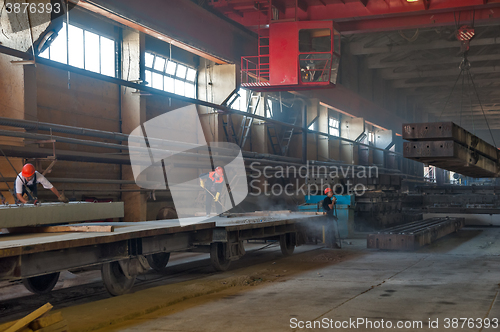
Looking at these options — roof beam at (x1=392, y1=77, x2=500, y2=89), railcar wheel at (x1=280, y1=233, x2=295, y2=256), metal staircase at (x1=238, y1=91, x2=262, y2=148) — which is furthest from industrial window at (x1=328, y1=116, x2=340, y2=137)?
railcar wheel at (x1=280, y1=233, x2=295, y2=256)

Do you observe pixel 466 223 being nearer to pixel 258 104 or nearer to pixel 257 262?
pixel 258 104

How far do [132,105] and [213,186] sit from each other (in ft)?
11.3

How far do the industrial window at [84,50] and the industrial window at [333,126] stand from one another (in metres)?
15.1

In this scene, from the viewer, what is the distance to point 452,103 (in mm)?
32875

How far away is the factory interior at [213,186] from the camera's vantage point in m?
5.85

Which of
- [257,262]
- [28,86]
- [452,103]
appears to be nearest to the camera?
[28,86]

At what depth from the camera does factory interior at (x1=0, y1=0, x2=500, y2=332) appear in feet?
19.2

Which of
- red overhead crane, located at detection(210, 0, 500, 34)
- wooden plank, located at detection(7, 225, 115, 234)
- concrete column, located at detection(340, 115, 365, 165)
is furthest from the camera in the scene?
concrete column, located at detection(340, 115, 365, 165)

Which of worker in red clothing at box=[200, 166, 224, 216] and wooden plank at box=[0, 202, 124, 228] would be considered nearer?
wooden plank at box=[0, 202, 124, 228]

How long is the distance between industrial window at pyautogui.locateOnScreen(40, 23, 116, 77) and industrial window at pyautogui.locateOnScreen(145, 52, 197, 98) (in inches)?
51.3

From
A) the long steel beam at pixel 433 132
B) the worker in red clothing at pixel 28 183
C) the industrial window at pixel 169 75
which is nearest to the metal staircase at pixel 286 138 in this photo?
the industrial window at pixel 169 75

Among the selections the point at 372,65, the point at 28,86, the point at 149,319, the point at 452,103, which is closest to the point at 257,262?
the point at 149,319

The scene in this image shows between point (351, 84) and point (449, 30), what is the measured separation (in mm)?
4624

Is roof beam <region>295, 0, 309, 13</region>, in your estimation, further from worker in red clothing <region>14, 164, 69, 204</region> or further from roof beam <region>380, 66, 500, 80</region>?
roof beam <region>380, 66, 500, 80</region>
